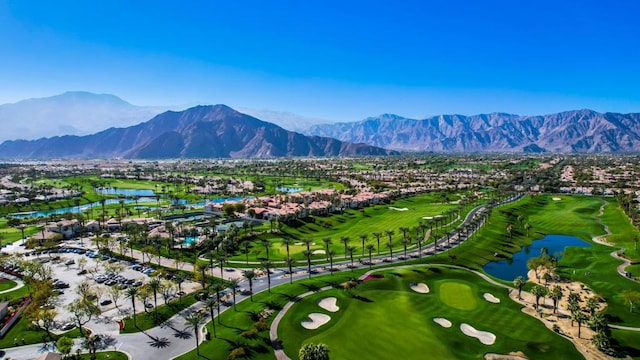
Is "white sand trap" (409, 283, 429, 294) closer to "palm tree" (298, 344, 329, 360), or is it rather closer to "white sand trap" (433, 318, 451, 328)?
"white sand trap" (433, 318, 451, 328)

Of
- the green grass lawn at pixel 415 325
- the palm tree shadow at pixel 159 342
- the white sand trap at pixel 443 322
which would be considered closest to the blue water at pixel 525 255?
the green grass lawn at pixel 415 325

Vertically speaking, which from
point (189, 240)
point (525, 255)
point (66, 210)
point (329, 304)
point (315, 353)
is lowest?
point (525, 255)

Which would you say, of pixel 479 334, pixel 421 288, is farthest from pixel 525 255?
pixel 479 334

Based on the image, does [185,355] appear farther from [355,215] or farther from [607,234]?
[607,234]

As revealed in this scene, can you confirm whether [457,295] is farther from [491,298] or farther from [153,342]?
[153,342]

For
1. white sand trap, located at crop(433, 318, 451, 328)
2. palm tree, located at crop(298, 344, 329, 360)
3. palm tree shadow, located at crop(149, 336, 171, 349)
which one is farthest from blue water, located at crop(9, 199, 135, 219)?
white sand trap, located at crop(433, 318, 451, 328)

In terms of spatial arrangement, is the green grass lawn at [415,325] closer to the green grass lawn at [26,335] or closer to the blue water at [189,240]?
the green grass lawn at [26,335]

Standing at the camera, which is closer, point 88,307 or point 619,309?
point 88,307

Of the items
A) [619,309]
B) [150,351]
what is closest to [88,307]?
[150,351]
